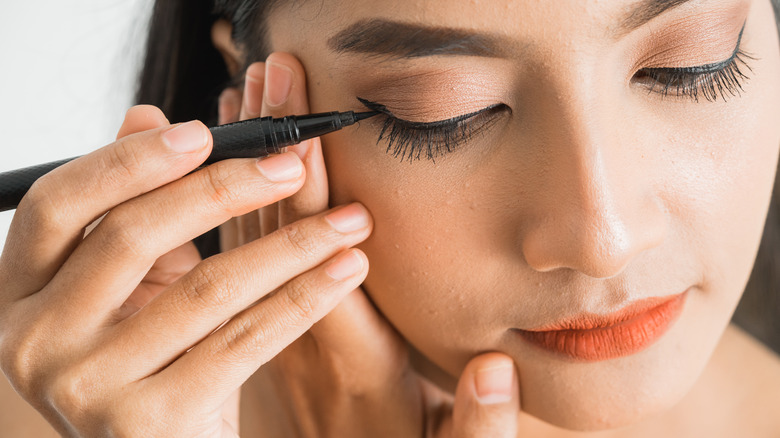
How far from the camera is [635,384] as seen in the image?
105 centimetres

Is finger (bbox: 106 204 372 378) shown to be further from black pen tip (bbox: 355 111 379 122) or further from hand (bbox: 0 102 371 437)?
black pen tip (bbox: 355 111 379 122)

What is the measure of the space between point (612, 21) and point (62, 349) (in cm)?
80

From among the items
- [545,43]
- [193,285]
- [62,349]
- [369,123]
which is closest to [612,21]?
[545,43]

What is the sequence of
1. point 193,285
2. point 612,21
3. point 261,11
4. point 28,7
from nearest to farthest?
1. point 612,21
2. point 193,285
3. point 261,11
4. point 28,7

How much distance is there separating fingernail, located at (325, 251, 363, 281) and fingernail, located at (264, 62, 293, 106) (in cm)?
25

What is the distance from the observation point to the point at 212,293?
95 cm

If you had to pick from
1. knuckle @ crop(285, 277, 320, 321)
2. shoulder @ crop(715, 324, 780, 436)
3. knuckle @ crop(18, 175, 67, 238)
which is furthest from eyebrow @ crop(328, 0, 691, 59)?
shoulder @ crop(715, 324, 780, 436)

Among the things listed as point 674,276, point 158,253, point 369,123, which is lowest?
point 674,276

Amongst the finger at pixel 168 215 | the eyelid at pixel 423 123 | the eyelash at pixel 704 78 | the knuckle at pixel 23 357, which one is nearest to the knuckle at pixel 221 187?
the finger at pixel 168 215

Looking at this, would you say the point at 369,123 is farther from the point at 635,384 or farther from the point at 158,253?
the point at 635,384

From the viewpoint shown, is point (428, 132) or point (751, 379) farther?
point (751, 379)

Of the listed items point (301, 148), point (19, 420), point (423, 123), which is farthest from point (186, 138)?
point (19, 420)

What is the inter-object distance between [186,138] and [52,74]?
125 cm

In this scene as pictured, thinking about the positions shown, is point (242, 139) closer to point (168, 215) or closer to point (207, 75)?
point (168, 215)
